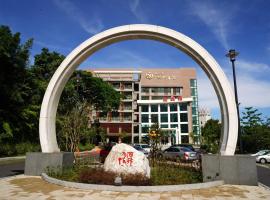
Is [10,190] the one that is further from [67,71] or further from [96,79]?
[96,79]

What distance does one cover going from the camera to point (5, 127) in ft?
86.5

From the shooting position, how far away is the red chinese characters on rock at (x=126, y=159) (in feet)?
34.9

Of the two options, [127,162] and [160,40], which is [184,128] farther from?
[127,162]

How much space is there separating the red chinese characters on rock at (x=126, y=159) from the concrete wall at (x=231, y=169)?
2.74m

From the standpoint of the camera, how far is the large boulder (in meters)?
10.5

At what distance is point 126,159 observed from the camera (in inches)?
422

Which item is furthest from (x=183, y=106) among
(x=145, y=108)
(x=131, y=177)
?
(x=131, y=177)

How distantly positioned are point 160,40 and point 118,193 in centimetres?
671

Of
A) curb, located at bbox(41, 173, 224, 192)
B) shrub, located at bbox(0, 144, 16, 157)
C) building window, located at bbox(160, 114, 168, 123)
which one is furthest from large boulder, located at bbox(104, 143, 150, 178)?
building window, located at bbox(160, 114, 168, 123)

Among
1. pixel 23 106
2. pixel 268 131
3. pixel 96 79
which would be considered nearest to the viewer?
pixel 23 106

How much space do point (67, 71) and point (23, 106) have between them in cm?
1838

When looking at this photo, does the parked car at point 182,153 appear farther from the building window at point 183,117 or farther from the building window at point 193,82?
the building window at point 193,82

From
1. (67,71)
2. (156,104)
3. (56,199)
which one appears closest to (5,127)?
(67,71)

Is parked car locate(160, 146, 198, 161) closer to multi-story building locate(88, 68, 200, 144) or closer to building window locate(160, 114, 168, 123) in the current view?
multi-story building locate(88, 68, 200, 144)
